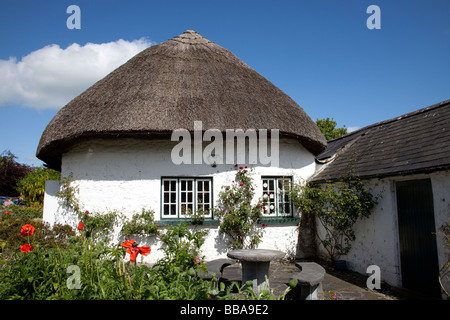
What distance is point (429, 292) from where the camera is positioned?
15.9ft

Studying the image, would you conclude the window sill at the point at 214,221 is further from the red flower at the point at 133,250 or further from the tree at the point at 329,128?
→ the tree at the point at 329,128

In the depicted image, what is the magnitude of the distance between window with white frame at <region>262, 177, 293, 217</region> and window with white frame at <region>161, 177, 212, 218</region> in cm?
149

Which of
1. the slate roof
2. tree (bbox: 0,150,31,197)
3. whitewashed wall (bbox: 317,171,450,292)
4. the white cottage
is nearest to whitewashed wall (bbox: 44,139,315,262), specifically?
the white cottage

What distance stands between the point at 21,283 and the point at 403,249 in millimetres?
5702

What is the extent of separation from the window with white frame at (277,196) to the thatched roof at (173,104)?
1219mm

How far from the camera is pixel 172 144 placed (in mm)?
7258

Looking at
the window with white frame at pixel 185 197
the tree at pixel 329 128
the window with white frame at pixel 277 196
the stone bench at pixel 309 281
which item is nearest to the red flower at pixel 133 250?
the stone bench at pixel 309 281

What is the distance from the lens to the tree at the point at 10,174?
1090 inches

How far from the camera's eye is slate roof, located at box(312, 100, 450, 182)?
506 centimetres

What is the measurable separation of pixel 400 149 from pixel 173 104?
4836 mm
